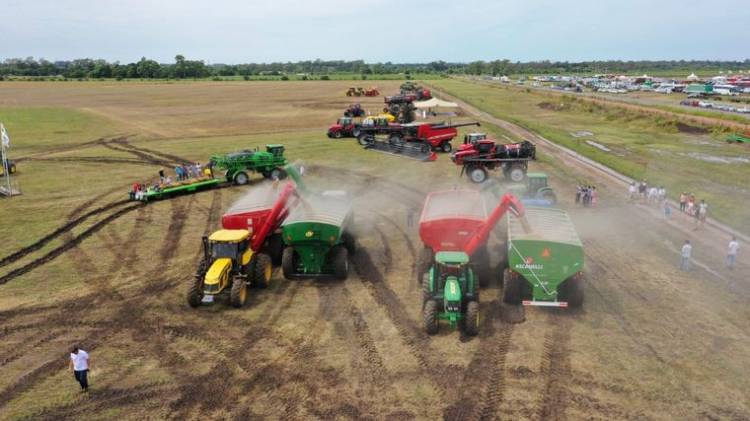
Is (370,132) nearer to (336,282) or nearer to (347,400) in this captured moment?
(336,282)

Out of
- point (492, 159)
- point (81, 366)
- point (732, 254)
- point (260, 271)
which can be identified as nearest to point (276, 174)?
point (492, 159)

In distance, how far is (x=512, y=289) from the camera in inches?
603

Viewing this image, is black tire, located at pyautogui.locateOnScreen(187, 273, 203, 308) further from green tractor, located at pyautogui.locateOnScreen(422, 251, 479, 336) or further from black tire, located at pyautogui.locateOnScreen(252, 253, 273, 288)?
green tractor, located at pyautogui.locateOnScreen(422, 251, 479, 336)

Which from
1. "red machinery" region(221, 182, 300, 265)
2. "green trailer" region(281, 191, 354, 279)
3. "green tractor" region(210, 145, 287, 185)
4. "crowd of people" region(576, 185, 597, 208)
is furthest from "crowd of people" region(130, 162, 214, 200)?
"crowd of people" region(576, 185, 597, 208)

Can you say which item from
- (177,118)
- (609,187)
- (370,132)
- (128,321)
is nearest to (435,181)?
(609,187)

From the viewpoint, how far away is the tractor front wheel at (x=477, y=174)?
31188 mm

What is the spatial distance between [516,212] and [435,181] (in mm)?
16655

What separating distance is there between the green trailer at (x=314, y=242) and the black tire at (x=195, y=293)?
116 inches

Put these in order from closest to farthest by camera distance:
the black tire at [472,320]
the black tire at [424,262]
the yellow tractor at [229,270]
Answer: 1. the black tire at [472,320]
2. the yellow tractor at [229,270]
3. the black tire at [424,262]

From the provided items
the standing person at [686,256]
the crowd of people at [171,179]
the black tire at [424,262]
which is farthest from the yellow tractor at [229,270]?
the standing person at [686,256]

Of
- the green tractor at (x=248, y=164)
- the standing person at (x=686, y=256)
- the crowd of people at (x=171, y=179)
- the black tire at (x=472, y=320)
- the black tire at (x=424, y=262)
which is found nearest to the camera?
the black tire at (x=472, y=320)

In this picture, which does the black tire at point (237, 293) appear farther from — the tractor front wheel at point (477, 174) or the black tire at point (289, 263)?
the tractor front wheel at point (477, 174)

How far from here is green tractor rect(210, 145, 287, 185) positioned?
3077 cm

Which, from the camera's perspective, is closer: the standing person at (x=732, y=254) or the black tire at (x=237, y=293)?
the black tire at (x=237, y=293)
